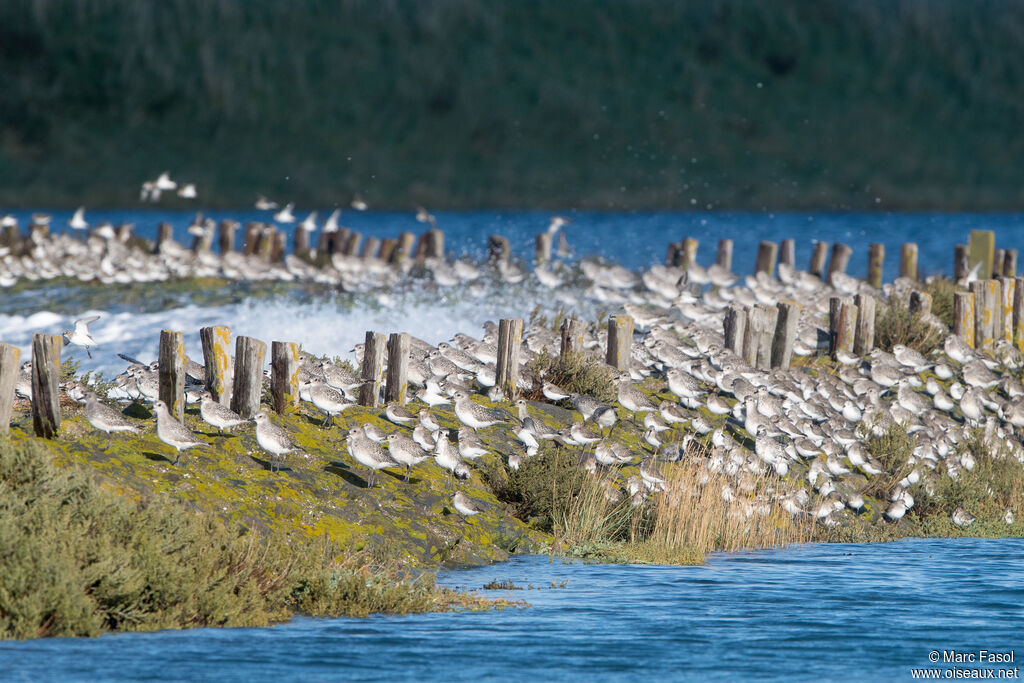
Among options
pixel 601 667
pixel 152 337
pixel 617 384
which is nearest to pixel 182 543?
pixel 601 667

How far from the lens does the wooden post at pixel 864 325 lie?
22.4m

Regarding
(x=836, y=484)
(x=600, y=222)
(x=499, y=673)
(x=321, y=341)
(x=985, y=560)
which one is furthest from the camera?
(x=600, y=222)

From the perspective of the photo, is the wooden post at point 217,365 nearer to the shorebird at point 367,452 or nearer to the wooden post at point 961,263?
the shorebird at point 367,452

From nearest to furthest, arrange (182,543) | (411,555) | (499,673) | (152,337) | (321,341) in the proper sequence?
(499,673) → (182,543) → (411,555) → (321,341) → (152,337)

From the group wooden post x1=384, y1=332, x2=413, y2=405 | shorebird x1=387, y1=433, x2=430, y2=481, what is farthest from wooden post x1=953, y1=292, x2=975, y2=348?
shorebird x1=387, y1=433, x2=430, y2=481

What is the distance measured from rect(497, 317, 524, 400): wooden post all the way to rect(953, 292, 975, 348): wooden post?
9.54 meters

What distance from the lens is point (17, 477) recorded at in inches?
463

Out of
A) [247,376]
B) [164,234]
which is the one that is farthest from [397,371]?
[164,234]

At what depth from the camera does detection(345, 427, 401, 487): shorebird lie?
1456 cm

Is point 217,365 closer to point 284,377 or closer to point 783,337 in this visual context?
point 284,377

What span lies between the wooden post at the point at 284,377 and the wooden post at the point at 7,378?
352cm

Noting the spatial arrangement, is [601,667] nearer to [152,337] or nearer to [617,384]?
[617,384]

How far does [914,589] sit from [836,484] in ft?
13.7

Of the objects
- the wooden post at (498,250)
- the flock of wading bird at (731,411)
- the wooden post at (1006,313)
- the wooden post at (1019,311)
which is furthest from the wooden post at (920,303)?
the wooden post at (498,250)
